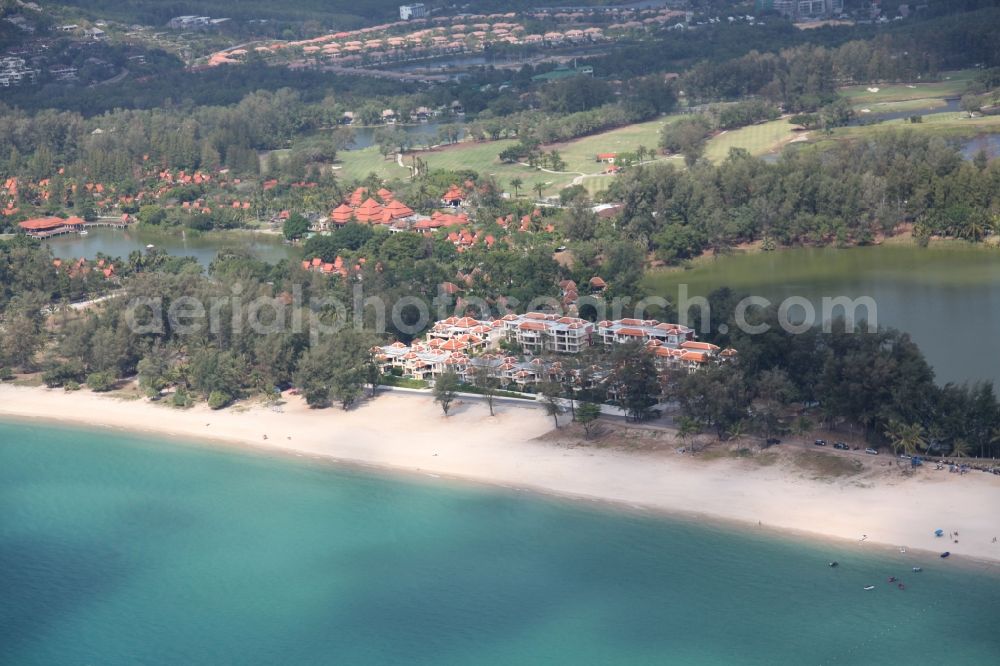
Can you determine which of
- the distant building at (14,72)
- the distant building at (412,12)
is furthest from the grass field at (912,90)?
the distant building at (412,12)

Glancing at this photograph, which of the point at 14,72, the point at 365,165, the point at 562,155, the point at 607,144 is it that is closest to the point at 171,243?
the point at 365,165

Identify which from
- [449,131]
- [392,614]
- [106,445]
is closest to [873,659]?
[392,614]

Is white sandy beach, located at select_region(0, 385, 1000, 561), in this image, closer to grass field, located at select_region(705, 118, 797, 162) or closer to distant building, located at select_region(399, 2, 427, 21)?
grass field, located at select_region(705, 118, 797, 162)

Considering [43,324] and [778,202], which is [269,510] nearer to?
[43,324]

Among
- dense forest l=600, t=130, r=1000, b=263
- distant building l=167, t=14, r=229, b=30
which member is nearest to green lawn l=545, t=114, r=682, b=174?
dense forest l=600, t=130, r=1000, b=263

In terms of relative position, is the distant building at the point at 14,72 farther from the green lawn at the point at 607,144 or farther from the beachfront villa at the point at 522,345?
the beachfront villa at the point at 522,345
